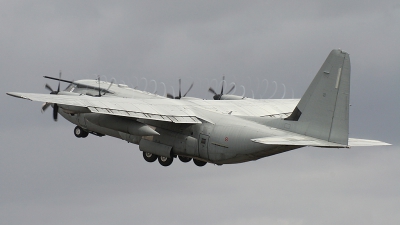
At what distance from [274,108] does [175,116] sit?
980 cm

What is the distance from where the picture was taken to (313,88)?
4712cm

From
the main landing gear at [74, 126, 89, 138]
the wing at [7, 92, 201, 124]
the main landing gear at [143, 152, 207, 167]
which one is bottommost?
the main landing gear at [143, 152, 207, 167]

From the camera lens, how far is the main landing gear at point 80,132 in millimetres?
56906

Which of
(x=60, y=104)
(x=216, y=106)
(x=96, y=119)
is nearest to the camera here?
(x=60, y=104)

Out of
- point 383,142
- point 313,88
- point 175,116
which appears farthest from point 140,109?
point 383,142

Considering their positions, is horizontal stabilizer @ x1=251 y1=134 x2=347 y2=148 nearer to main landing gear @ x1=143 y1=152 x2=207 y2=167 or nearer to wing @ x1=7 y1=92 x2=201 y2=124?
wing @ x1=7 y1=92 x2=201 y2=124

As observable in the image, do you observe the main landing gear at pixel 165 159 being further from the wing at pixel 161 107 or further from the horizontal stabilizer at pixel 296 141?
the horizontal stabilizer at pixel 296 141

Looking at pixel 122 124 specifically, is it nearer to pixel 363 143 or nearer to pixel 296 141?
pixel 296 141

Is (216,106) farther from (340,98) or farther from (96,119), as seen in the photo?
(340,98)

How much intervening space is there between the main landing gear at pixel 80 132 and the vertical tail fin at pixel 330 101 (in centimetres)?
1622

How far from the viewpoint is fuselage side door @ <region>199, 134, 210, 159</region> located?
165 ft

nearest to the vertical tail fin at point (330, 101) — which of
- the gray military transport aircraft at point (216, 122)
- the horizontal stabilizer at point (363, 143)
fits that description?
the gray military transport aircraft at point (216, 122)

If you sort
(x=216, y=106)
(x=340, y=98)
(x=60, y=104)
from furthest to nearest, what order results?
(x=216, y=106), (x=60, y=104), (x=340, y=98)

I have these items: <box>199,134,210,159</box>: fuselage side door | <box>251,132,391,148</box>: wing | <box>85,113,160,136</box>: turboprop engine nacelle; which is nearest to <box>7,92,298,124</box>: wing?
<box>85,113,160,136</box>: turboprop engine nacelle
